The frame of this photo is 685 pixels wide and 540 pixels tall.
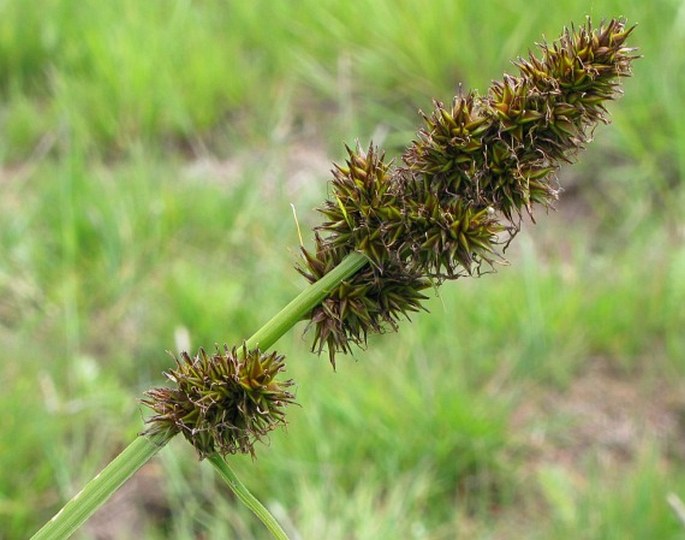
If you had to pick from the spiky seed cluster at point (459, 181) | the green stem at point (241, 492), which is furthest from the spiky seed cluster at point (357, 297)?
the green stem at point (241, 492)

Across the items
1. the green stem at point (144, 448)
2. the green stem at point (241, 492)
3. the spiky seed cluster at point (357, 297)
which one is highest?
the green stem at point (144, 448)

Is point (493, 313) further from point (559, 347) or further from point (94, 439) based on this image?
point (94, 439)

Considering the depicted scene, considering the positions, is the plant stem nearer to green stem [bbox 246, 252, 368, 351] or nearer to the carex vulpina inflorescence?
the carex vulpina inflorescence

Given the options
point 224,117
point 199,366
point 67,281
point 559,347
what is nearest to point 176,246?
point 67,281

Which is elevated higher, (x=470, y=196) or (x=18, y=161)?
(x=18, y=161)

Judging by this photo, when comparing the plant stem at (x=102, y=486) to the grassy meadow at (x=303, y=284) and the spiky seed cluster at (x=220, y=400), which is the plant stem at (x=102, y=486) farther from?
the grassy meadow at (x=303, y=284)

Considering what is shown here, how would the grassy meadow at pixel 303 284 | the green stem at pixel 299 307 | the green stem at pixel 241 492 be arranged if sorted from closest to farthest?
1. the green stem at pixel 299 307
2. the green stem at pixel 241 492
3. the grassy meadow at pixel 303 284
